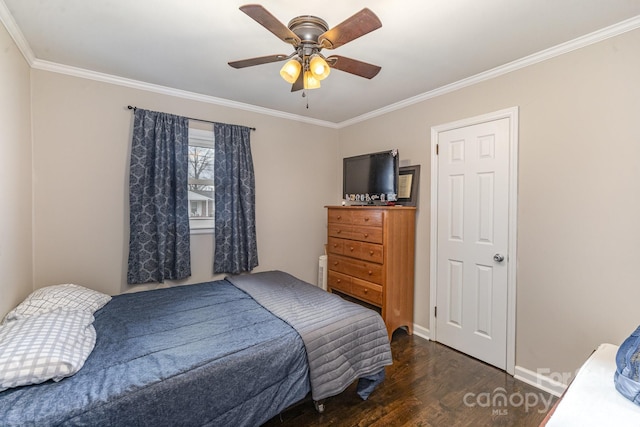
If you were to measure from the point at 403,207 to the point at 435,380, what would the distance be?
1526 mm

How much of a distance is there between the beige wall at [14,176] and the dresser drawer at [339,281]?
266 cm

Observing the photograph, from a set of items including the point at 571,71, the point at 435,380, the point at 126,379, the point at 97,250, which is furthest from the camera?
the point at 97,250

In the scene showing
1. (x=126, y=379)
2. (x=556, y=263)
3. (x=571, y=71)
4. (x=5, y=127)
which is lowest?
(x=126, y=379)

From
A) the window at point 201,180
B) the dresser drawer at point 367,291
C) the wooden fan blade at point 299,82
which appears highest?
the wooden fan blade at point 299,82

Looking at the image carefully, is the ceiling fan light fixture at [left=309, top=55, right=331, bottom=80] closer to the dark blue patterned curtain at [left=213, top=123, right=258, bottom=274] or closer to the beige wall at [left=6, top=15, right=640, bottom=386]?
the beige wall at [left=6, top=15, right=640, bottom=386]

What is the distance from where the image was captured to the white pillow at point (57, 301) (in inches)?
70.0

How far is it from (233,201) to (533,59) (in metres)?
2.92

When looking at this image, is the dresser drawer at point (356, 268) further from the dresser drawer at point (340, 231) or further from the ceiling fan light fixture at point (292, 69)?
the ceiling fan light fixture at point (292, 69)

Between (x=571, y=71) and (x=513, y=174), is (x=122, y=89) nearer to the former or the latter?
(x=513, y=174)

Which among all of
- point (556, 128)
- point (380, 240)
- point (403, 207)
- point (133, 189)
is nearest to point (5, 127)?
point (133, 189)

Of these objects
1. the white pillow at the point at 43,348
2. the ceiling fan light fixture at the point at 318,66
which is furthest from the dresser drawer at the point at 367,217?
the white pillow at the point at 43,348

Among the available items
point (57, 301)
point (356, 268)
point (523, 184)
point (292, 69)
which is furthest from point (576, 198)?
point (57, 301)

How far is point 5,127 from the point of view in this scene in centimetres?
180

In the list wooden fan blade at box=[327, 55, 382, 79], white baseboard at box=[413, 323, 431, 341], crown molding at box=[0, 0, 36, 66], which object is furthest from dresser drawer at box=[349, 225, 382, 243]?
crown molding at box=[0, 0, 36, 66]
